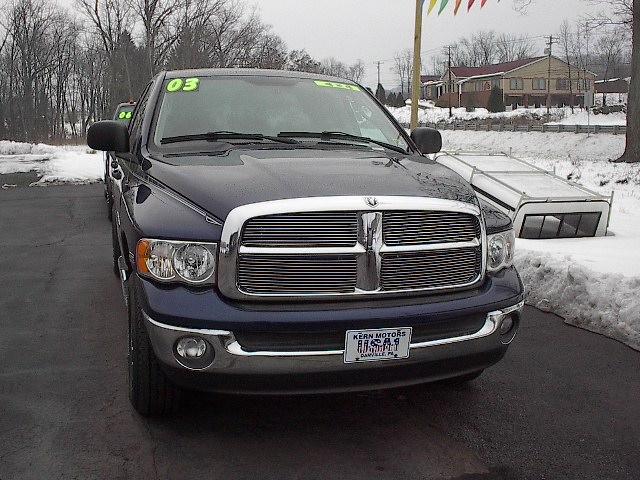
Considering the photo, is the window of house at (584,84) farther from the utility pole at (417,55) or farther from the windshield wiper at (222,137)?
the windshield wiper at (222,137)

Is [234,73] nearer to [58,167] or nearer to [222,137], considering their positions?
[222,137]

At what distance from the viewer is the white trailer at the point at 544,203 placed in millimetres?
8148

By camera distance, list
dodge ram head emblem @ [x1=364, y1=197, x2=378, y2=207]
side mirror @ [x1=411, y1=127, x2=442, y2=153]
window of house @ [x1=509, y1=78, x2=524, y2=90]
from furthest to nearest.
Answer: window of house @ [x1=509, y1=78, x2=524, y2=90], side mirror @ [x1=411, y1=127, x2=442, y2=153], dodge ram head emblem @ [x1=364, y1=197, x2=378, y2=207]

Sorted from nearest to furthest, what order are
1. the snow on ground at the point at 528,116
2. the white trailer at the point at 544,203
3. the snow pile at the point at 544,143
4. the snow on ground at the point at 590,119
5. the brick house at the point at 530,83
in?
the white trailer at the point at 544,203, the snow pile at the point at 544,143, the snow on ground at the point at 590,119, the snow on ground at the point at 528,116, the brick house at the point at 530,83

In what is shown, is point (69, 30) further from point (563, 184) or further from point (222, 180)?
point (222, 180)

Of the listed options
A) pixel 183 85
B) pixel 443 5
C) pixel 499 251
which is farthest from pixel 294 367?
pixel 443 5

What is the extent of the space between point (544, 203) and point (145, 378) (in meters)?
6.24

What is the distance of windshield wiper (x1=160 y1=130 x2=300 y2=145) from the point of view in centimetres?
401

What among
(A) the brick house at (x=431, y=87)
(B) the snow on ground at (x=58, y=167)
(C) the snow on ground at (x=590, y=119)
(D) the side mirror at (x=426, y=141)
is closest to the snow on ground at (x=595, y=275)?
(D) the side mirror at (x=426, y=141)

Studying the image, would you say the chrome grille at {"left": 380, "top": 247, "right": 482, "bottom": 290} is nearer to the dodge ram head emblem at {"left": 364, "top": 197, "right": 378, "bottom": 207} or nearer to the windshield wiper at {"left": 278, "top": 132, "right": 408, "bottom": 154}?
the dodge ram head emblem at {"left": 364, "top": 197, "right": 378, "bottom": 207}

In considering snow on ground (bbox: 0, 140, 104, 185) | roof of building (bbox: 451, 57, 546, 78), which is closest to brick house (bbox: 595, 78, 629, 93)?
roof of building (bbox: 451, 57, 546, 78)

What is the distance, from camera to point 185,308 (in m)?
2.76

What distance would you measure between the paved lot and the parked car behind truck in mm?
325

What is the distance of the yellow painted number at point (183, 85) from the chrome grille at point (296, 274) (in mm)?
2027
